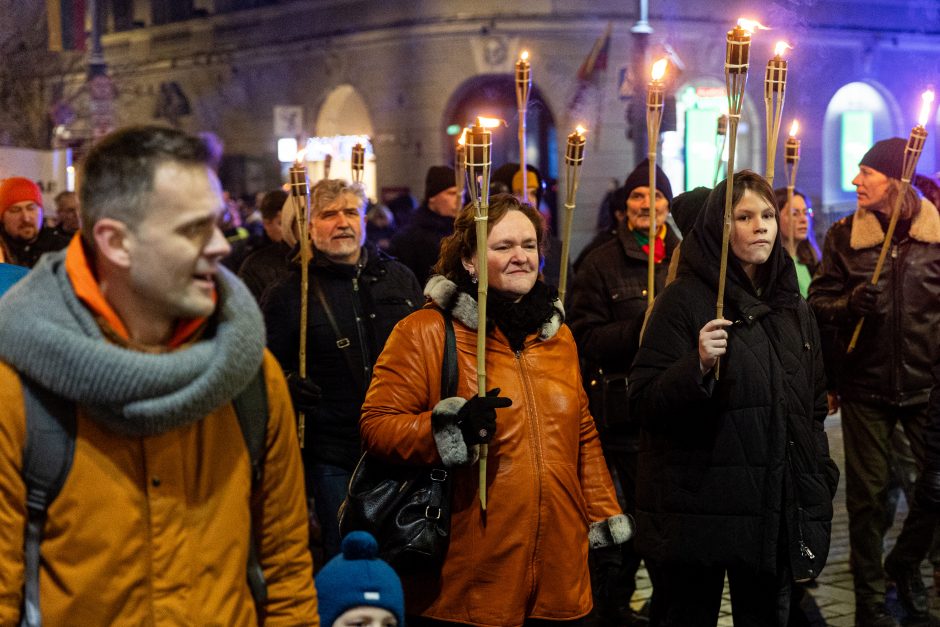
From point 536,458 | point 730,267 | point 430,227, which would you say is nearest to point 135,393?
point 536,458

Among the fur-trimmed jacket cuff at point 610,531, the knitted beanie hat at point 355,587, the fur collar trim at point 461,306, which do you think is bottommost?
the fur-trimmed jacket cuff at point 610,531

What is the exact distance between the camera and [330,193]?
6898mm

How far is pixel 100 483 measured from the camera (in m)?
2.83

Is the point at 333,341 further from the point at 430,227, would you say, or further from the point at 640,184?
the point at 430,227

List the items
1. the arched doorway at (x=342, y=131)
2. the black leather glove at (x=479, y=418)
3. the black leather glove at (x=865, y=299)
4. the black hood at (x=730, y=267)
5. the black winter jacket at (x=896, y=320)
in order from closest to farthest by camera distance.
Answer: the black leather glove at (x=479, y=418) < the black hood at (x=730, y=267) < the black leather glove at (x=865, y=299) < the black winter jacket at (x=896, y=320) < the arched doorway at (x=342, y=131)

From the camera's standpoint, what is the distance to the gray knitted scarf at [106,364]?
108 inches

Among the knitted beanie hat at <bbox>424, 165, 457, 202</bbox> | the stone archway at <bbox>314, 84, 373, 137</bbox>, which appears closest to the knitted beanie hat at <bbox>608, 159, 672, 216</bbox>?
the knitted beanie hat at <bbox>424, 165, 457, 202</bbox>

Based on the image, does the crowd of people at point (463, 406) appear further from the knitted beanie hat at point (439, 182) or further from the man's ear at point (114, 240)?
the knitted beanie hat at point (439, 182)

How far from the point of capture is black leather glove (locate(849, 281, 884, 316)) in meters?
7.09

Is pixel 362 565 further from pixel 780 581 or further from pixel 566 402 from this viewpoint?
pixel 780 581

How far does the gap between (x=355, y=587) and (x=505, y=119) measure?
22507mm

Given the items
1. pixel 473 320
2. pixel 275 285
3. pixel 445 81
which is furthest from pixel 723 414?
pixel 445 81

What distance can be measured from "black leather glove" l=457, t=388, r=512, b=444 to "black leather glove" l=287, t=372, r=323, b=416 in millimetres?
2253

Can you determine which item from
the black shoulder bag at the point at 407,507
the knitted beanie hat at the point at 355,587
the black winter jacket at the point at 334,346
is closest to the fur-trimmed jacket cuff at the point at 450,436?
the black shoulder bag at the point at 407,507
